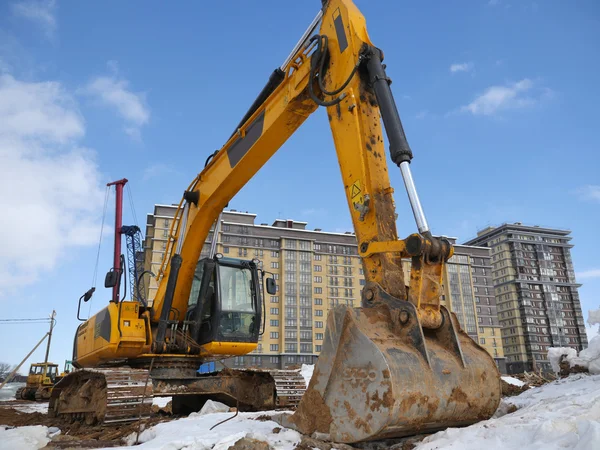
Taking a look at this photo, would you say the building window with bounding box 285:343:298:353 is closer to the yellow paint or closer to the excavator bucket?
the yellow paint

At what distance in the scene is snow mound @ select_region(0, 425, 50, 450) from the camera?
248 inches

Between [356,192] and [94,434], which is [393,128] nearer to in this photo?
[356,192]

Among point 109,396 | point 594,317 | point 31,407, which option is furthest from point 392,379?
point 31,407

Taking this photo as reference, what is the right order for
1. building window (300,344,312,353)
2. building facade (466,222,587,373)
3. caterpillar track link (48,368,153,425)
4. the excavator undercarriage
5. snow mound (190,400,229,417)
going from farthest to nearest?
1. building facade (466,222,587,373)
2. building window (300,344,312,353)
3. snow mound (190,400,229,417)
4. the excavator undercarriage
5. caterpillar track link (48,368,153,425)

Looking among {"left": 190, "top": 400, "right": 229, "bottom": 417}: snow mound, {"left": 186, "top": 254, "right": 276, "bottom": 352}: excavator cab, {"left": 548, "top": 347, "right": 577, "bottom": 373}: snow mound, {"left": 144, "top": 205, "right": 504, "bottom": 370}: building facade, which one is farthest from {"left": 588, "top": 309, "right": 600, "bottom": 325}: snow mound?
{"left": 144, "top": 205, "right": 504, "bottom": 370}: building facade

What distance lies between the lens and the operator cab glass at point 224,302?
8.94 m

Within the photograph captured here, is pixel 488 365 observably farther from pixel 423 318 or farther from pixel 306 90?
pixel 306 90

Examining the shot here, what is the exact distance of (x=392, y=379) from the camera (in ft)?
12.7

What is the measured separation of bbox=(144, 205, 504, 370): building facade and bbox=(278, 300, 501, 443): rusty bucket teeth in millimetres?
65280

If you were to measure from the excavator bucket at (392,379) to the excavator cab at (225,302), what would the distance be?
4333 mm

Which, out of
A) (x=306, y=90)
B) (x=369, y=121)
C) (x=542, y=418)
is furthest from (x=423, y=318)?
(x=306, y=90)

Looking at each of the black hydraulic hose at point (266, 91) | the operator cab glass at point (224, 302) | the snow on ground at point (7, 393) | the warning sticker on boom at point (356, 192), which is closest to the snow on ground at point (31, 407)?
the operator cab glass at point (224, 302)

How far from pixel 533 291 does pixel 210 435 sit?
4304 inches

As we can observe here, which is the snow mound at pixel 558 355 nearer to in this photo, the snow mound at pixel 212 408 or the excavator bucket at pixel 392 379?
the excavator bucket at pixel 392 379
